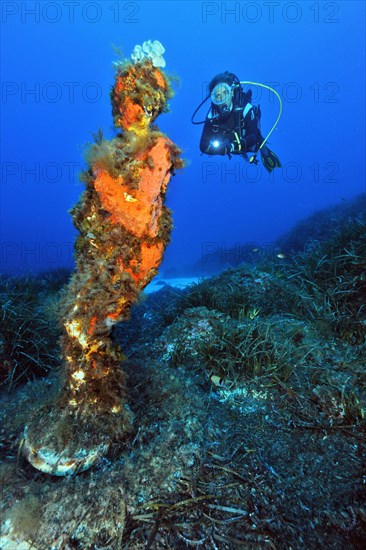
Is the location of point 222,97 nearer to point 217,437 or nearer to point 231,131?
point 231,131

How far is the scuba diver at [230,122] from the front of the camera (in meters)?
6.89

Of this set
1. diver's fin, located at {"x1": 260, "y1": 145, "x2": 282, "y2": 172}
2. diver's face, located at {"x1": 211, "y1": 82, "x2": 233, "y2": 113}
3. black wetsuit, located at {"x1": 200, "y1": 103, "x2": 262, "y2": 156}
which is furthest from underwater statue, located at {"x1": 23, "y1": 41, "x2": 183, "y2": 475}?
diver's fin, located at {"x1": 260, "y1": 145, "x2": 282, "y2": 172}

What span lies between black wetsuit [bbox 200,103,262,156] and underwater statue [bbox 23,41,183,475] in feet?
16.4

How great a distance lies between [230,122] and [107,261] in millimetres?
6254

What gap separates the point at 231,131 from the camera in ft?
23.2

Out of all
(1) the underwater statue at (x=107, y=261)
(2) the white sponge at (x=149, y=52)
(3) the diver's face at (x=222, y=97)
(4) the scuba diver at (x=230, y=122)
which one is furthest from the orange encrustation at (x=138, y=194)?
(3) the diver's face at (x=222, y=97)

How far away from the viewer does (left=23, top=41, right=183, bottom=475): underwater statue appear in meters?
2.16

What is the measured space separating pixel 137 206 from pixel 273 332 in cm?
251

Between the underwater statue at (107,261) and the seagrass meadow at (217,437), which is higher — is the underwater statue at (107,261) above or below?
above

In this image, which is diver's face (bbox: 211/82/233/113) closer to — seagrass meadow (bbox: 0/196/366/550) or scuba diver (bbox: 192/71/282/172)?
scuba diver (bbox: 192/71/282/172)

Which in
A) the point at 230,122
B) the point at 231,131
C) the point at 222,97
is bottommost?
the point at 231,131

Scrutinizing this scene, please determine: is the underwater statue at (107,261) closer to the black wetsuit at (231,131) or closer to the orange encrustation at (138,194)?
the orange encrustation at (138,194)

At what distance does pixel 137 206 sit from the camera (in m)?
2.22

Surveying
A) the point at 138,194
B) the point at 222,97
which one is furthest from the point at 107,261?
the point at 222,97
